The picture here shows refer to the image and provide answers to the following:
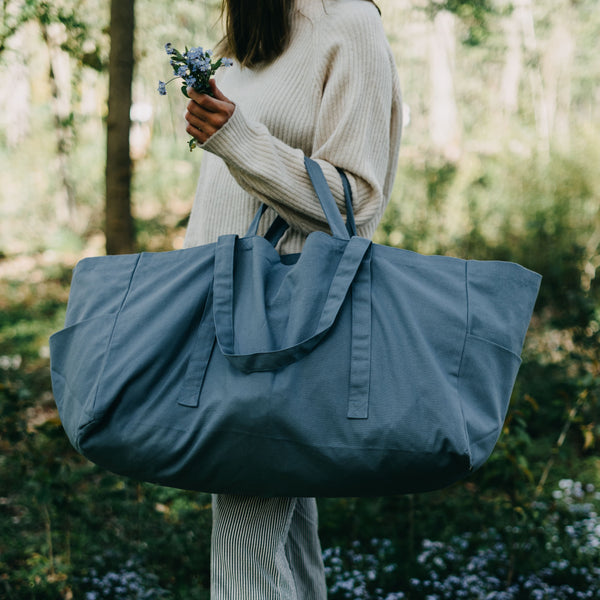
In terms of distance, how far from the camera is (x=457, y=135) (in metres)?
13.1

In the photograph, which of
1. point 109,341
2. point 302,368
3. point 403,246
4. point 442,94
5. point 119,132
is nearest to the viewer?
point 302,368

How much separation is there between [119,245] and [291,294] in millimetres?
2084

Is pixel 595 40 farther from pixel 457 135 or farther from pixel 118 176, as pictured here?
pixel 118 176

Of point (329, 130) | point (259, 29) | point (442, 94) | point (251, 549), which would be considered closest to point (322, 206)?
point (329, 130)

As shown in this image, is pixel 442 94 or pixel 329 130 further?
pixel 442 94

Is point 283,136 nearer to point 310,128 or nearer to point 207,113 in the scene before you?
point 310,128

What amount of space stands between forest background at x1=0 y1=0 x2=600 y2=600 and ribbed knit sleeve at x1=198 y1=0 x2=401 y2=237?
127cm

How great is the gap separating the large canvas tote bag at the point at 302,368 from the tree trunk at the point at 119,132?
184 cm

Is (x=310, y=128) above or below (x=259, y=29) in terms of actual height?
below

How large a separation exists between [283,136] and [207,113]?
233mm

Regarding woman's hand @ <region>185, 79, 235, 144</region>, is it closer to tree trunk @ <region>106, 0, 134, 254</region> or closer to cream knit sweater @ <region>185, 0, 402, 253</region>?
cream knit sweater @ <region>185, 0, 402, 253</region>

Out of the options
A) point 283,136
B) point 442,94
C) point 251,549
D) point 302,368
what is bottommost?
point 251,549

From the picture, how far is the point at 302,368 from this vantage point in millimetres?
1098

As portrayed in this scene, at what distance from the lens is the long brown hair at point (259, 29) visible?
4.75 ft
